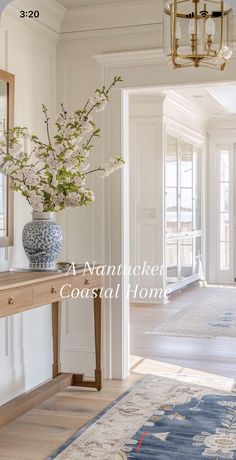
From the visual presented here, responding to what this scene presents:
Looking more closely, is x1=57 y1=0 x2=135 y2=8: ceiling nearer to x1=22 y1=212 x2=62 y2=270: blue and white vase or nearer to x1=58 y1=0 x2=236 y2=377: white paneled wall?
x1=58 y1=0 x2=236 y2=377: white paneled wall

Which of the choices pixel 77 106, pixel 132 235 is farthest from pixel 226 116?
pixel 77 106

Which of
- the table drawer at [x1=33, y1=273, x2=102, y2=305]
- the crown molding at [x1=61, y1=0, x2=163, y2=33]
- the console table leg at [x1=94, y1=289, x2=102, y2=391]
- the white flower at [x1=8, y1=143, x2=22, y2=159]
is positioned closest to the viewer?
the table drawer at [x1=33, y1=273, x2=102, y2=305]

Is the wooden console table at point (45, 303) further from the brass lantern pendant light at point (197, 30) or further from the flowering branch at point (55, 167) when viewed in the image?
the brass lantern pendant light at point (197, 30)

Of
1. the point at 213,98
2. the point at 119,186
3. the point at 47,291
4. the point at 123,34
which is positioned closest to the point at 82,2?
the point at 123,34

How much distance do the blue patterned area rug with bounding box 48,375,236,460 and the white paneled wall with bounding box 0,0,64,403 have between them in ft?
2.24

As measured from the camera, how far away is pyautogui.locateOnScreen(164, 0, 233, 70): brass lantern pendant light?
8.09 ft

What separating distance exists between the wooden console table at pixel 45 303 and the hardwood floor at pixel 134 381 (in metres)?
0.10

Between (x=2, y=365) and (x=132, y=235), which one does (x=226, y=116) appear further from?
(x=2, y=365)

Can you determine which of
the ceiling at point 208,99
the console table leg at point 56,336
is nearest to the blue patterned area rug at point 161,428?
the console table leg at point 56,336

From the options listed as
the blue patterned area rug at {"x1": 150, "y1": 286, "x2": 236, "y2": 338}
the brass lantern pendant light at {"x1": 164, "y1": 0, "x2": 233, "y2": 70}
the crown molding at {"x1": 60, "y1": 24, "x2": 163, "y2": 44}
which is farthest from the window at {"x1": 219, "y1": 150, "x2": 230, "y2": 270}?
the brass lantern pendant light at {"x1": 164, "y1": 0, "x2": 233, "y2": 70}

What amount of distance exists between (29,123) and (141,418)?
2.08 m

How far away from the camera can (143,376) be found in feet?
15.0

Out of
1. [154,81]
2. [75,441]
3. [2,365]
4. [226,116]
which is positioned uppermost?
[226,116]

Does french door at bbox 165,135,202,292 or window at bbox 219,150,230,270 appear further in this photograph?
window at bbox 219,150,230,270
